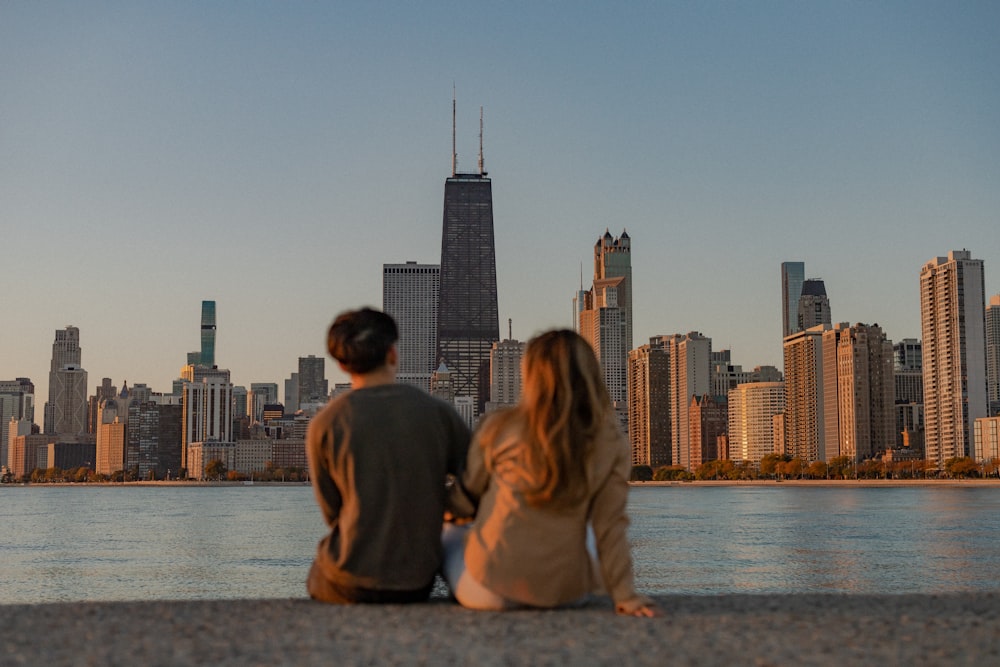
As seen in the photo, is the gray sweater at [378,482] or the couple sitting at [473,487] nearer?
the couple sitting at [473,487]

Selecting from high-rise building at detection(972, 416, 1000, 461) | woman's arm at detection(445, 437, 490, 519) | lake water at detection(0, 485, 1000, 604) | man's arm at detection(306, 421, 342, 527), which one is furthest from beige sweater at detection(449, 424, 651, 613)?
high-rise building at detection(972, 416, 1000, 461)

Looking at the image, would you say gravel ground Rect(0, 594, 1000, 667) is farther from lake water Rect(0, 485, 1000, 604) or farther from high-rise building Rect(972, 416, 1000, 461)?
high-rise building Rect(972, 416, 1000, 461)

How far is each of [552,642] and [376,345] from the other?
2.25 m

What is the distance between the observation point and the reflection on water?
36.0 m

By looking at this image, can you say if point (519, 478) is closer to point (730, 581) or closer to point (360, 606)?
point (360, 606)

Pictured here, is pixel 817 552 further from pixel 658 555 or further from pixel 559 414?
pixel 559 414

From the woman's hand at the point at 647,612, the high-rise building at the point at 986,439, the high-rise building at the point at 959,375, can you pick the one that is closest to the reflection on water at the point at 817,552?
the woman's hand at the point at 647,612

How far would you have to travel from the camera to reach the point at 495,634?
6.27 m

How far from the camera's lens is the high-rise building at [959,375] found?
19062 centimetres

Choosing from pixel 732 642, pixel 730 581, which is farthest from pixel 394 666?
pixel 730 581

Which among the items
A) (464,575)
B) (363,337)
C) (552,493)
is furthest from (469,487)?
(363,337)

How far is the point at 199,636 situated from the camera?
6195 mm

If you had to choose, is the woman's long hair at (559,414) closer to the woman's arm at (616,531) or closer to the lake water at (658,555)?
the woman's arm at (616,531)

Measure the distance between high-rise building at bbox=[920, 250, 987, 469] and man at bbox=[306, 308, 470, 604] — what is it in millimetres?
193218
